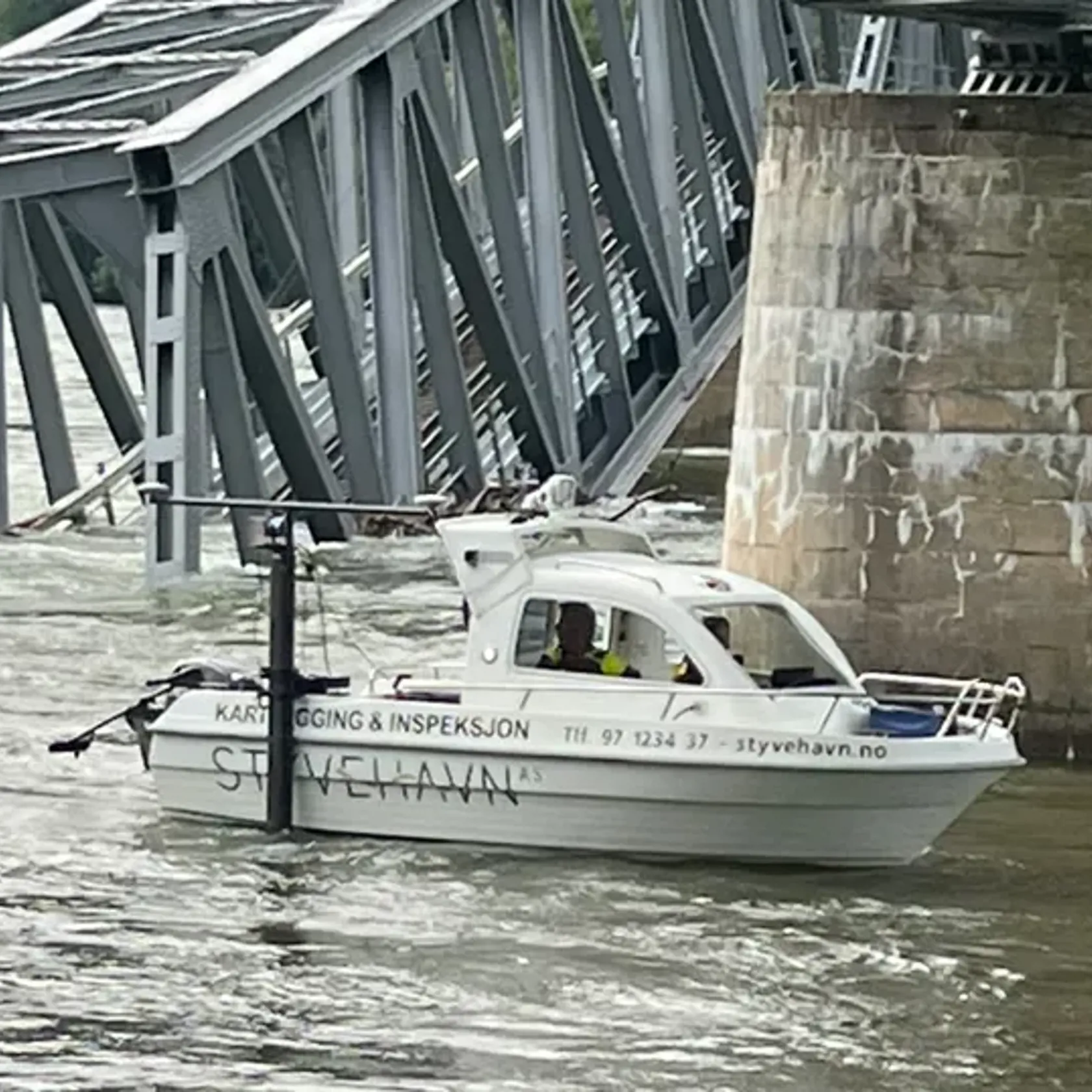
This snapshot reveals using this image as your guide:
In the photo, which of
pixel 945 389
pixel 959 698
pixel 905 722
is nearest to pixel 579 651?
pixel 905 722

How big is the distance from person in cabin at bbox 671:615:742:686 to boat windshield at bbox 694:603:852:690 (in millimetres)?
48

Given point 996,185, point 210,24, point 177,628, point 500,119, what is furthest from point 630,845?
point 210,24

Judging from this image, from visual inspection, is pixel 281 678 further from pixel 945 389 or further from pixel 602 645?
pixel 945 389

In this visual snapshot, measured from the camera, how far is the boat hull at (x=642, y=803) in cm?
2383

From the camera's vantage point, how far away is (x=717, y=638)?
944 inches

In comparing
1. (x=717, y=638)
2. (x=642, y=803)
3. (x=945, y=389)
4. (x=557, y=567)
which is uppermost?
(x=945, y=389)

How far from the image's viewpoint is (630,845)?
2405 centimetres

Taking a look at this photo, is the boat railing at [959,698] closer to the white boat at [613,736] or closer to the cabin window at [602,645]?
the white boat at [613,736]

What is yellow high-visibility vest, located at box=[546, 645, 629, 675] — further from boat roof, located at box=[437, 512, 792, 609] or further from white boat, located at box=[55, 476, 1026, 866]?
boat roof, located at box=[437, 512, 792, 609]

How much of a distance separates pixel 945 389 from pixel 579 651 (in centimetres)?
509

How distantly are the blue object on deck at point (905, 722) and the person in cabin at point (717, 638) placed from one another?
0.80 meters

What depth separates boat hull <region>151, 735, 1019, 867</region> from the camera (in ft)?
78.2

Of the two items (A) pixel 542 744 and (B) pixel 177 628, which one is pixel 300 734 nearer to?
(A) pixel 542 744

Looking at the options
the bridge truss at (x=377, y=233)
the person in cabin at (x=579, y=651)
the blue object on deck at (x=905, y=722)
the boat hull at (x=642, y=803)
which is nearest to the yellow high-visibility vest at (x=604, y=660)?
the person in cabin at (x=579, y=651)
